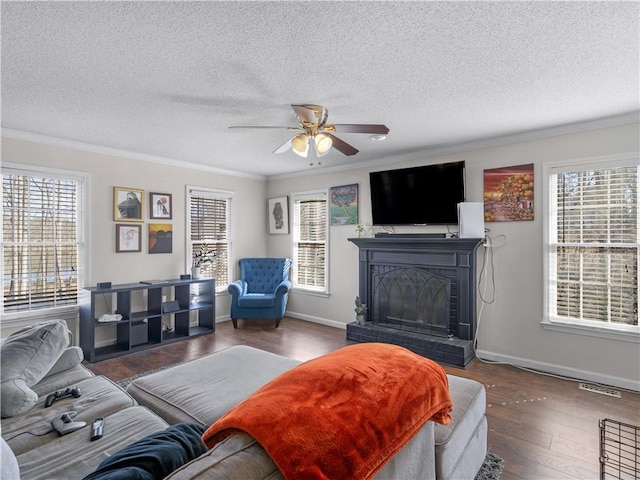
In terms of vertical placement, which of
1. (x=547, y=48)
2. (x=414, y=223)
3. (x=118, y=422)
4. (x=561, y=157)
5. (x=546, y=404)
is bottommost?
(x=546, y=404)

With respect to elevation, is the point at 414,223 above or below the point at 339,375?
above

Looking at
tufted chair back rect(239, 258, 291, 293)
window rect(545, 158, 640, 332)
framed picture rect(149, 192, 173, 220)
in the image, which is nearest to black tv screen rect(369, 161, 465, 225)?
window rect(545, 158, 640, 332)

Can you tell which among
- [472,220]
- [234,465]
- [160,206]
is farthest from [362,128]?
[160,206]

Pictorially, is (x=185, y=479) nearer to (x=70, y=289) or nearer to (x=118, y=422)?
(x=118, y=422)

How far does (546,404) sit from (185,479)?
10.3ft

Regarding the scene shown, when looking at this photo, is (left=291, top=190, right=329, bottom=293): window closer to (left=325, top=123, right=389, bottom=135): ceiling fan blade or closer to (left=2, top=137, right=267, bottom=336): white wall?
(left=2, top=137, right=267, bottom=336): white wall

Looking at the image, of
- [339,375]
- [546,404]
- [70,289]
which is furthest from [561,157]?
[70,289]

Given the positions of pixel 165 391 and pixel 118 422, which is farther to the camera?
pixel 165 391

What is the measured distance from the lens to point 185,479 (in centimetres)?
71

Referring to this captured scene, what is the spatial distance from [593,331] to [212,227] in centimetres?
506

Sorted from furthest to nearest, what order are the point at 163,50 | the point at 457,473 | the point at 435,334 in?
1. the point at 435,334
2. the point at 163,50
3. the point at 457,473

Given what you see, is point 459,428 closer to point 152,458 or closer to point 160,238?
point 152,458

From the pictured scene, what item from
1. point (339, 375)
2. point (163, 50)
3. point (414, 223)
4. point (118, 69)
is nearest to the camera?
point (339, 375)

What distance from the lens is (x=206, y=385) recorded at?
6.22ft
